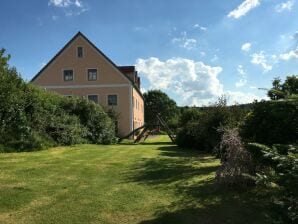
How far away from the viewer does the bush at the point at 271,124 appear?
25.4 ft

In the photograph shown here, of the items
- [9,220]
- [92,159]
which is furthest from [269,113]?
[92,159]

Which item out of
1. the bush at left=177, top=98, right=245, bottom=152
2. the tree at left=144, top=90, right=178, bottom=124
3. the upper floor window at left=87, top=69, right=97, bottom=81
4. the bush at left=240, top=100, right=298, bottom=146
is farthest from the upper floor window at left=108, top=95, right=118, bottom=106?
the tree at left=144, top=90, right=178, bottom=124

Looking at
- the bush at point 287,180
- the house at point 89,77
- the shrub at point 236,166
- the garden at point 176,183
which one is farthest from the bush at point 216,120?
the house at point 89,77

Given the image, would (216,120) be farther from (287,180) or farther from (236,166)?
(287,180)

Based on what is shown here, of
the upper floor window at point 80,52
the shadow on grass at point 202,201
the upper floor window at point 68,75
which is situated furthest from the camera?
the upper floor window at point 68,75

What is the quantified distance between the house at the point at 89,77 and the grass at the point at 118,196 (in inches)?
1120

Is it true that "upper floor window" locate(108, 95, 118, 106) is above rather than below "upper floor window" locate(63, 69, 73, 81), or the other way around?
below

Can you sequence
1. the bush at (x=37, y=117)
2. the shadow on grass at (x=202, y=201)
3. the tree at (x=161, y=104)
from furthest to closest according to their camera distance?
the tree at (x=161, y=104) → the bush at (x=37, y=117) → the shadow on grass at (x=202, y=201)

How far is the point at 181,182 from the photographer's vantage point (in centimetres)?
1081

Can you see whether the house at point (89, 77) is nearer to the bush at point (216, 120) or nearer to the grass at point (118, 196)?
the bush at point (216, 120)

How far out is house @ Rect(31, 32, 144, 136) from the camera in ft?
135

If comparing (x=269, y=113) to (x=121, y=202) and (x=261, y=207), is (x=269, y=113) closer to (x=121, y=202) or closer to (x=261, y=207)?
(x=261, y=207)

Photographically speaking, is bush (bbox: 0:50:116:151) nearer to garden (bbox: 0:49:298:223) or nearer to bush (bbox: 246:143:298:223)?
garden (bbox: 0:49:298:223)

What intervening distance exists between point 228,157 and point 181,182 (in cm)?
181
